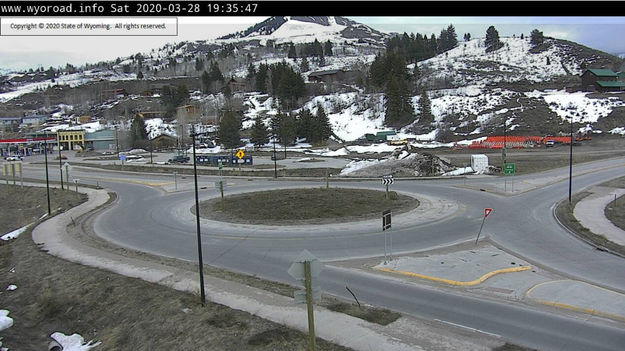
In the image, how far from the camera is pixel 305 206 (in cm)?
3081

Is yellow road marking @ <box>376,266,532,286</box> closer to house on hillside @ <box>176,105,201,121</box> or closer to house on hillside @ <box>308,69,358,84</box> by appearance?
house on hillside @ <box>176,105,201,121</box>

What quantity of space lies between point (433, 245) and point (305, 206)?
11507 millimetres

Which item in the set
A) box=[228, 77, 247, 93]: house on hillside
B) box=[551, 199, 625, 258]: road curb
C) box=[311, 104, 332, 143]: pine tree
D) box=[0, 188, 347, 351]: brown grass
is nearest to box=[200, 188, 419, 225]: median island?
box=[551, 199, 625, 258]: road curb

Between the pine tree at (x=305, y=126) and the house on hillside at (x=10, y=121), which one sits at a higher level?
the house on hillside at (x=10, y=121)

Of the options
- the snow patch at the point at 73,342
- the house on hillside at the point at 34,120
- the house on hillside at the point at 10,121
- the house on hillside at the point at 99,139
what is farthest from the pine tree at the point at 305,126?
the house on hillside at the point at 10,121

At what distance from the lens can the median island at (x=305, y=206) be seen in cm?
2755

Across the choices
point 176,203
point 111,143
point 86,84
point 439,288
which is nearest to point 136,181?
point 176,203

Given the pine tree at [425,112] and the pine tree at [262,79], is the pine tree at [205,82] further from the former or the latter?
the pine tree at [425,112]

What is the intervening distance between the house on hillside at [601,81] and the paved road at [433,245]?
217ft

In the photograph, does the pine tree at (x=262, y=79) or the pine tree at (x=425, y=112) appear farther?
the pine tree at (x=262, y=79)

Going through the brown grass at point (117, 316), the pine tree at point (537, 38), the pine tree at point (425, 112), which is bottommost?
the brown grass at point (117, 316)

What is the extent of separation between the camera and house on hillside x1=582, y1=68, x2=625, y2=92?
92.4 m

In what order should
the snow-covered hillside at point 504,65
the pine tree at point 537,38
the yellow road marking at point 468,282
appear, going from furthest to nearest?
1. the pine tree at point 537,38
2. the snow-covered hillside at point 504,65
3. the yellow road marking at point 468,282

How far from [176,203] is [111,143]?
91999mm
